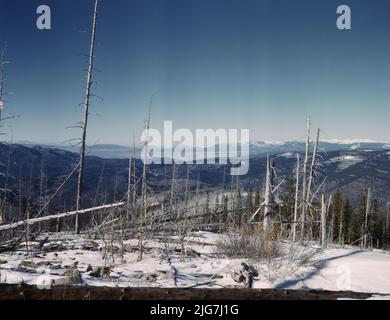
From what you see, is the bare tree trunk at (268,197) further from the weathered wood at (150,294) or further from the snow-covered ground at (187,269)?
the weathered wood at (150,294)

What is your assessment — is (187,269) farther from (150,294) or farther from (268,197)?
(268,197)

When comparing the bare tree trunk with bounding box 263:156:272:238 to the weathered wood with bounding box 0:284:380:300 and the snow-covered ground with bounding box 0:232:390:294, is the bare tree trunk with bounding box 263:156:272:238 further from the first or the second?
the weathered wood with bounding box 0:284:380:300

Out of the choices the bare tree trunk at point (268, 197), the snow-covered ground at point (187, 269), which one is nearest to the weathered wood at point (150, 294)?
the snow-covered ground at point (187, 269)

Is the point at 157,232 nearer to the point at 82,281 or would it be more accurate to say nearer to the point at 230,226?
the point at 230,226

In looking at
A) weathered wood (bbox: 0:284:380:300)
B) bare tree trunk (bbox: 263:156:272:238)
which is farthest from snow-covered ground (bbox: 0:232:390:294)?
bare tree trunk (bbox: 263:156:272:238)

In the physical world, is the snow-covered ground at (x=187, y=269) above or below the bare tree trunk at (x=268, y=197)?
below

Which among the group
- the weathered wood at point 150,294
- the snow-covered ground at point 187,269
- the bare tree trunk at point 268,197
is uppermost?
the bare tree trunk at point 268,197

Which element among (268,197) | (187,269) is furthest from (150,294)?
(268,197)
